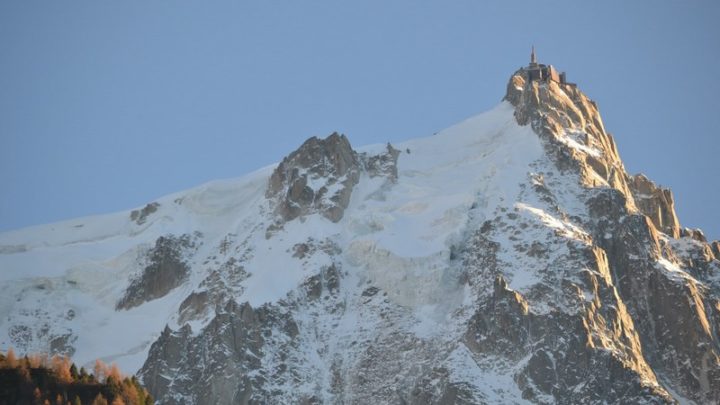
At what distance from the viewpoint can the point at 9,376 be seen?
19862cm

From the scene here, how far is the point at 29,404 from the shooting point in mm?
196125

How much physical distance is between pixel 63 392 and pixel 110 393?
3.97m

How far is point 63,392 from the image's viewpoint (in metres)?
199

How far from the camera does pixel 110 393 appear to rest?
653ft

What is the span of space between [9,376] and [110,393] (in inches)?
341

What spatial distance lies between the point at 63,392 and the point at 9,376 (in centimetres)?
477

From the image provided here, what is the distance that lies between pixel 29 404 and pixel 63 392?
3721 millimetres

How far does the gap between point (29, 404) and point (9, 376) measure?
389cm
